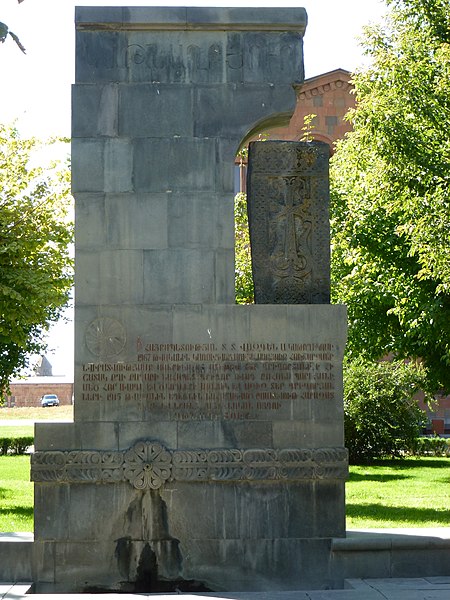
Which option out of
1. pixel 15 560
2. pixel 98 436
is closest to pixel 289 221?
pixel 98 436

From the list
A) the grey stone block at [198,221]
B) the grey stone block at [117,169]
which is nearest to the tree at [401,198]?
the grey stone block at [198,221]

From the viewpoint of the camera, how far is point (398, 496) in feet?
61.8

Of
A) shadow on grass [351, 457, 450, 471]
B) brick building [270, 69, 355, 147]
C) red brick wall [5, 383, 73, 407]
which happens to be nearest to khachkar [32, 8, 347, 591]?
shadow on grass [351, 457, 450, 471]

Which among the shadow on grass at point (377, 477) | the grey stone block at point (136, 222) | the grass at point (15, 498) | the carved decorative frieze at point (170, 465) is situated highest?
the grey stone block at point (136, 222)

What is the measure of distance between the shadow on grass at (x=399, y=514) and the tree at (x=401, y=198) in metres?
4.08

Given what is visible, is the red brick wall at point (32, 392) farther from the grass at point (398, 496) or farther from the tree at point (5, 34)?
the tree at point (5, 34)

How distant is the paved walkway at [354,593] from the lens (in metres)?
9.22

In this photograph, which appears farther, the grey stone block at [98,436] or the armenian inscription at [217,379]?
the armenian inscription at [217,379]

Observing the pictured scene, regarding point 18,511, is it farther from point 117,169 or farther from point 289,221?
point 289,221

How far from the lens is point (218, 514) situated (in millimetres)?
10156

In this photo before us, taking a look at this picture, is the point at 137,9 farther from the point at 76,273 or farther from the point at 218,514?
the point at 218,514

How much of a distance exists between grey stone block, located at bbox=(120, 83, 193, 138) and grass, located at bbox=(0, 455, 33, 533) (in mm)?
6060

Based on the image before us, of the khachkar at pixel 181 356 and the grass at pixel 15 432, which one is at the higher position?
the khachkar at pixel 181 356

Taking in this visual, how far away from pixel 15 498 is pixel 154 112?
11.0 metres
